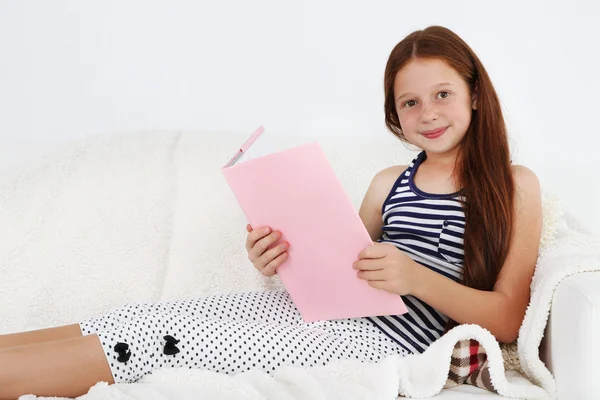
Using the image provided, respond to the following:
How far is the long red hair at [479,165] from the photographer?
4.21 feet

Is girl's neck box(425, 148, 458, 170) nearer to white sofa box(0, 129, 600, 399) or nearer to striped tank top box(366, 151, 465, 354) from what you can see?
striped tank top box(366, 151, 465, 354)

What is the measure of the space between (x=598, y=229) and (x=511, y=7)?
2.09 ft

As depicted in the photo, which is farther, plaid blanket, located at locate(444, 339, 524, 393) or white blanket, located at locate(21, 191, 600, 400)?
plaid blanket, located at locate(444, 339, 524, 393)

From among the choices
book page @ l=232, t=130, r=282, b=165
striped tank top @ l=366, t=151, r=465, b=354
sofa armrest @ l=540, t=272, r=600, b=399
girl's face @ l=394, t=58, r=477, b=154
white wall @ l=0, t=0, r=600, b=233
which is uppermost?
white wall @ l=0, t=0, r=600, b=233

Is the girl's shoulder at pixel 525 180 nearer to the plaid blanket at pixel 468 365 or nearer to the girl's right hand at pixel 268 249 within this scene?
the plaid blanket at pixel 468 365

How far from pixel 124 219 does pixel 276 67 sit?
0.60 m

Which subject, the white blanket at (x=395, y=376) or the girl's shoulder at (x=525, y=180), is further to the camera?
the girl's shoulder at (x=525, y=180)

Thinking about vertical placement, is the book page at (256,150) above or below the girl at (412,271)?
above

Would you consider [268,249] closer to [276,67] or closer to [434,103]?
[434,103]

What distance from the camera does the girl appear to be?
1.09m

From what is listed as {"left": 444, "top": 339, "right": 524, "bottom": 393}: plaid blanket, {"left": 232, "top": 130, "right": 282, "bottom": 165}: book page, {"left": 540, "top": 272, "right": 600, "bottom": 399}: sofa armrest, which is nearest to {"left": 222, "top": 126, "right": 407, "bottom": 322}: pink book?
{"left": 232, "top": 130, "right": 282, "bottom": 165}: book page

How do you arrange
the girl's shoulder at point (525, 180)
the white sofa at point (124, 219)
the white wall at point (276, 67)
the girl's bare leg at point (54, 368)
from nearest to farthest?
1. the girl's bare leg at point (54, 368)
2. the girl's shoulder at point (525, 180)
3. the white sofa at point (124, 219)
4. the white wall at point (276, 67)

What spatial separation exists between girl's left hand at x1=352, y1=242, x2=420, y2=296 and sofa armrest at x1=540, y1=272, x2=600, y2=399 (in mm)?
234

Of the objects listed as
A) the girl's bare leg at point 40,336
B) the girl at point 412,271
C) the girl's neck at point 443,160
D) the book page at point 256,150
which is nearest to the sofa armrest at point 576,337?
the girl at point 412,271
